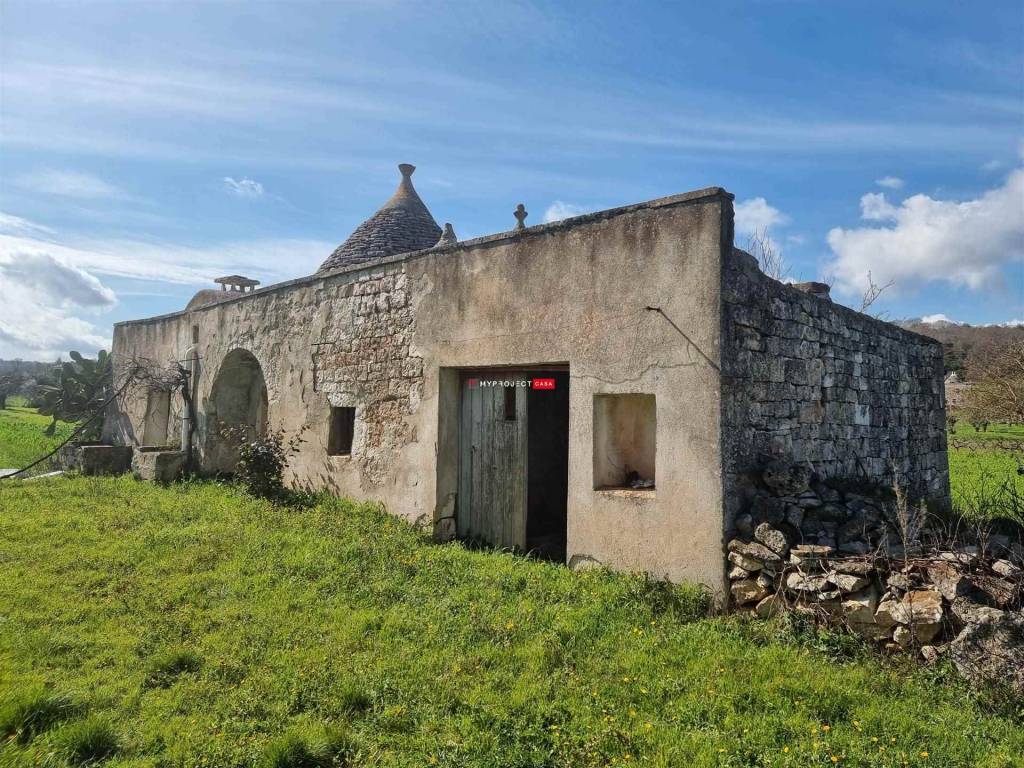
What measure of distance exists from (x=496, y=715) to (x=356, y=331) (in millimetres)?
5775

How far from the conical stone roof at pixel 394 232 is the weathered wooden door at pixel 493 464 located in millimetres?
6718

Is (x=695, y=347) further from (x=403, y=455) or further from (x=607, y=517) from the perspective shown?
(x=403, y=455)

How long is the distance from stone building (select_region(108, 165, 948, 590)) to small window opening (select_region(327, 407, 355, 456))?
0.06 ft

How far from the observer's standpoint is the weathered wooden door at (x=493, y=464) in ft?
21.7

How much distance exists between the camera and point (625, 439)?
582 cm

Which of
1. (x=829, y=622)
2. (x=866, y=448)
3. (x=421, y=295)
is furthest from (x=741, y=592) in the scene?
(x=421, y=295)

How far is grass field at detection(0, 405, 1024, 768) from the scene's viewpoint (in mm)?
3160

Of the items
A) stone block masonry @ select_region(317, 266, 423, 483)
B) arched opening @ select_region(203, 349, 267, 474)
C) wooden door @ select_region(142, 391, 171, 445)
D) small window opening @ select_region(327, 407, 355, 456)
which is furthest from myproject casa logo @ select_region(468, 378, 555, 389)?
wooden door @ select_region(142, 391, 171, 445)

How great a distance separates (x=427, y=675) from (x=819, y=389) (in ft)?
14.3

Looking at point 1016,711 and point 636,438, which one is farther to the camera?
point 636,438

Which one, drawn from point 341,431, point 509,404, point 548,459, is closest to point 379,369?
point 341,431

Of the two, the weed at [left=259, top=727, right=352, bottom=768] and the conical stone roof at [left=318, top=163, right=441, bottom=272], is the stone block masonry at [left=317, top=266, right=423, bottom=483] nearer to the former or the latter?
the weed at [left=259, top=727, right=352, bottom=768]

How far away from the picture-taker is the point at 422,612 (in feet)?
15.9

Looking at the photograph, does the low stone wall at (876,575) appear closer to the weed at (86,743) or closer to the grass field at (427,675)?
the grass field at (427,675)
